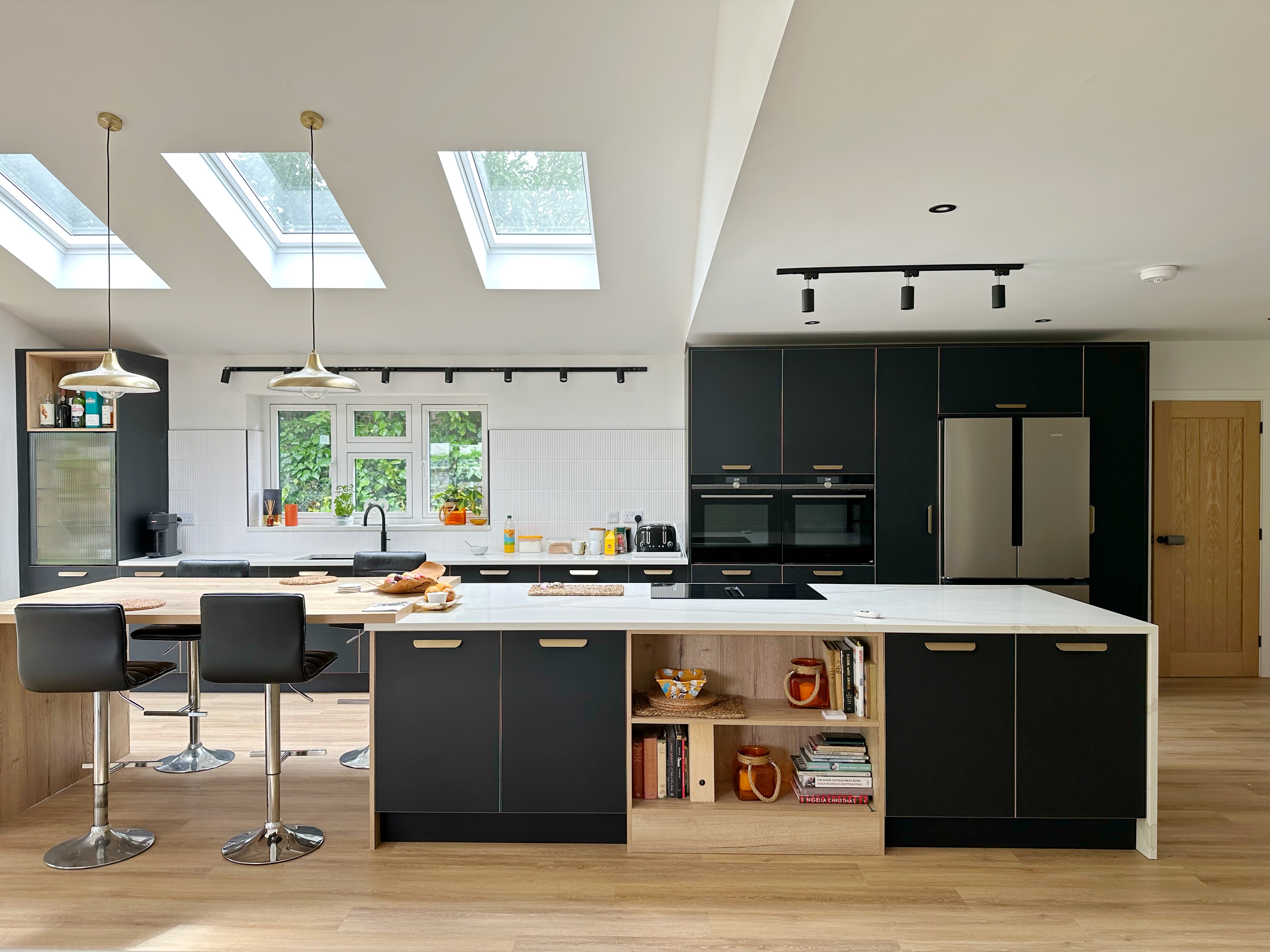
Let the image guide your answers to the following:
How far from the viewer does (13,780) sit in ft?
10.1

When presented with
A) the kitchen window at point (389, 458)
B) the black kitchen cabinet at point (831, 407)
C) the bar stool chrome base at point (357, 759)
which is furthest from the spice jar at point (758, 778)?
the kitchen window at point (389, 458)

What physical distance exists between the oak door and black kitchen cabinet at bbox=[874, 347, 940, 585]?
167cm

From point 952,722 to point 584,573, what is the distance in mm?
2609

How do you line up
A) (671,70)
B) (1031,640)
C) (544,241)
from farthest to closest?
(544,241)
(671,70)
(1031,640)

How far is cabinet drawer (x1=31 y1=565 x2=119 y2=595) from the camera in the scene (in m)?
4.90

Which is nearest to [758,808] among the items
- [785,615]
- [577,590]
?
[785,615]

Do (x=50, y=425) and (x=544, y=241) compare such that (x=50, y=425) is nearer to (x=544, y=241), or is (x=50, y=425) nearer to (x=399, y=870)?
(x=544, y=241)

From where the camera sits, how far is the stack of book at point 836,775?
9.23 feet

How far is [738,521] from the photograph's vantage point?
5.04 m

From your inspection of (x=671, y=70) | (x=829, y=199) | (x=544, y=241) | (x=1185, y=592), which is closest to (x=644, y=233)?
(x=544, y=241)

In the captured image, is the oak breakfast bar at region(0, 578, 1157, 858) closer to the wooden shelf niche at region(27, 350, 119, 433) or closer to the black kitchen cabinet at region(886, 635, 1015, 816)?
the black kitchen cabinet at region(886, 635, 1015, 816)

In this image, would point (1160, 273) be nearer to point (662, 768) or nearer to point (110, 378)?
point (662, 768)

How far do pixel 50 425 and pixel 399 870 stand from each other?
4053 millimetres

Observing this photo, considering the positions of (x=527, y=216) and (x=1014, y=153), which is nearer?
(x=1014, y=153)
